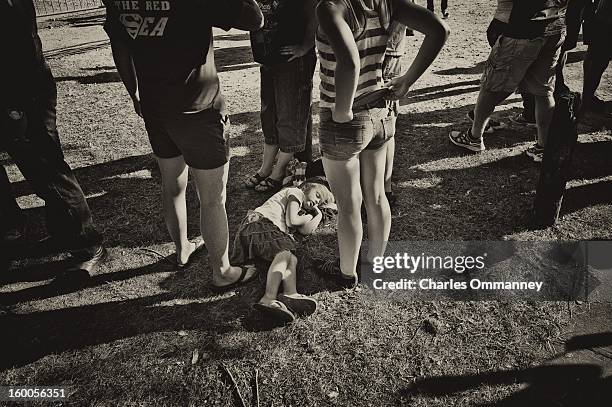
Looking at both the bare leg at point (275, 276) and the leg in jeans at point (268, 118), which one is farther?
the leg in jeans at point (268, 118)

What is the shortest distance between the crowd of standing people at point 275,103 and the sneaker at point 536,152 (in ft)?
0.06

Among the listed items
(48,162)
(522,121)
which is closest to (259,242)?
(48,162)

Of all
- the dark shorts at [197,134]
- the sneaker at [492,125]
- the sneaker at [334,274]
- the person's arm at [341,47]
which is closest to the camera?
the person's arm at [341,47]

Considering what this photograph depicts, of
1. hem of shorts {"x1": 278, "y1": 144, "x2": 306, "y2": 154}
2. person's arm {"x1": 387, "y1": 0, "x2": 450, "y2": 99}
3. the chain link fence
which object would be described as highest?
person's arm {"x1": 387, "y1": 0, "x2": 450, "y2": 99}

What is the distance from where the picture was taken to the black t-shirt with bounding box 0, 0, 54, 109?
2.66m

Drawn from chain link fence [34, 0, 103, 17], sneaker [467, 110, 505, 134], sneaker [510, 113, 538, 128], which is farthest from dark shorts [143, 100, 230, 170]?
chain link fence [34, 0, 103, 17]

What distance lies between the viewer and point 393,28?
2.24 metres

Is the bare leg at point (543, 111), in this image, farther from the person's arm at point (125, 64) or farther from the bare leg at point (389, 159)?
the person's arm at point (125, 64)

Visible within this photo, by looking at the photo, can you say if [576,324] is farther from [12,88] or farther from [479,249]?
[12,88]

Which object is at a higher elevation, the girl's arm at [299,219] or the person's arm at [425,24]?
the person's arm at [425,24]

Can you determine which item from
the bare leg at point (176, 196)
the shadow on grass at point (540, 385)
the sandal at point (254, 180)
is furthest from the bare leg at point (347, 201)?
the sandal at point (254, 180)

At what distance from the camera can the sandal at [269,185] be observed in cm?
423

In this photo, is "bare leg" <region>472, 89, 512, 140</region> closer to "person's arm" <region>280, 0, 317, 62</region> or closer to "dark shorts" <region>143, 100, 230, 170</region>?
"person's arm" <region>280, 0, 317, 62</region>

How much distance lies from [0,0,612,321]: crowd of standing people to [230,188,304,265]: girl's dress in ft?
0.04
